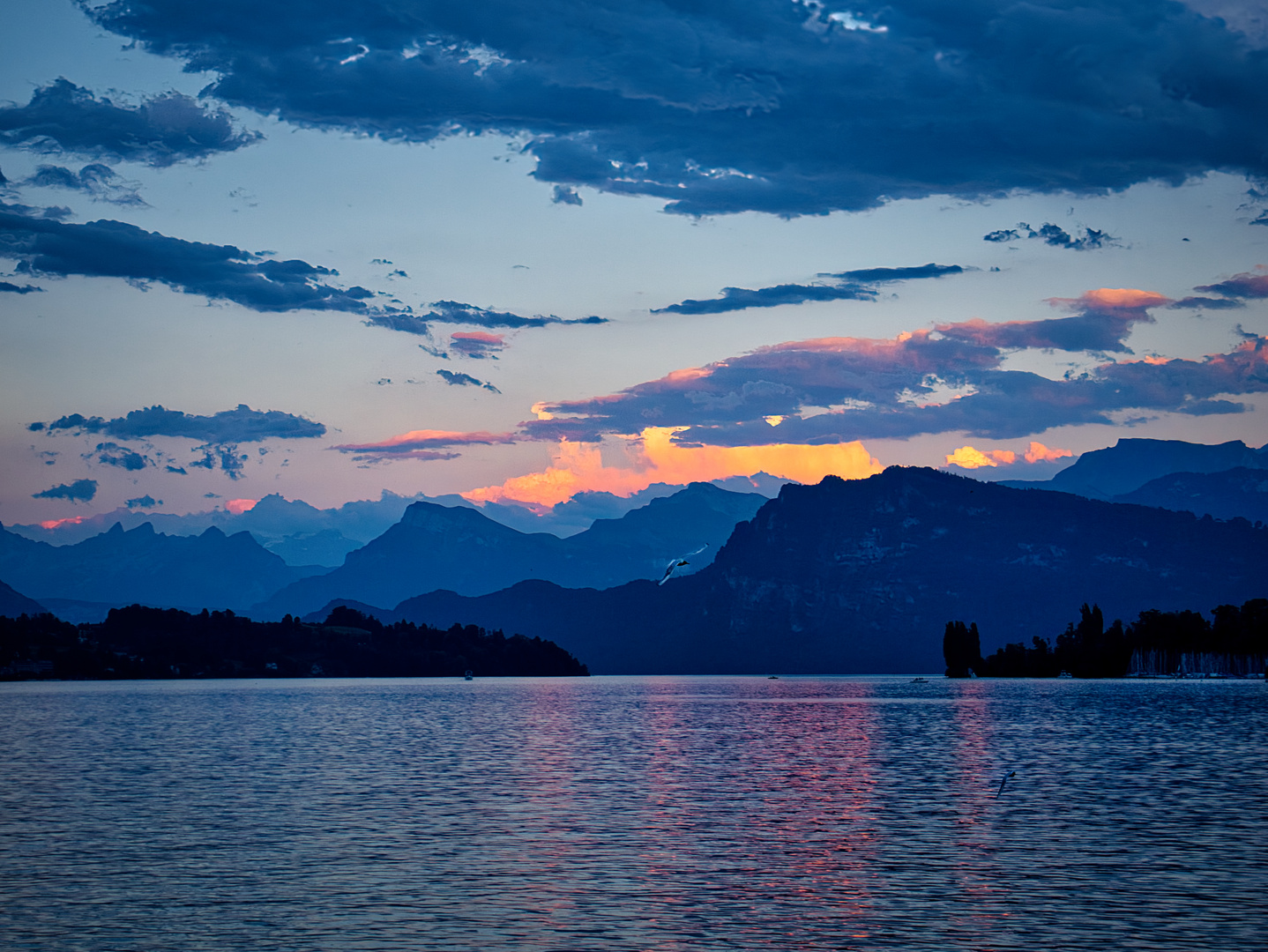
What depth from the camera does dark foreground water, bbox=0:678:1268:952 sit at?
42.3 m

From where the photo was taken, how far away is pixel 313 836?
210ft

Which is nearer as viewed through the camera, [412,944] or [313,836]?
[412,944]

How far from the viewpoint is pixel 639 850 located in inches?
2322

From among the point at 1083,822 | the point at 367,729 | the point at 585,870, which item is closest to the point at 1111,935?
the point at 585,870

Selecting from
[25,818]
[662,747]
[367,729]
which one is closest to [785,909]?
[25,818]

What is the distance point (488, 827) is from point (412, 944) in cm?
2651

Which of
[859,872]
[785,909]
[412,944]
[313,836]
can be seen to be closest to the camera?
[412,944]

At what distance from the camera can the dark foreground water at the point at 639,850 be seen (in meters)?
42.3

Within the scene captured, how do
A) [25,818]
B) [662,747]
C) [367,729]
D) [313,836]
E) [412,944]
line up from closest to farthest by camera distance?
[412,944]
[313,836]
[25,818]
[662,747]
[367,729]

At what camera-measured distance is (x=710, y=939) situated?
40875mm

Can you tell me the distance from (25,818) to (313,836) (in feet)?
64.4

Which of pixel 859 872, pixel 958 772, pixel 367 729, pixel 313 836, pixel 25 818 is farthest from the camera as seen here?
pixel 367 729

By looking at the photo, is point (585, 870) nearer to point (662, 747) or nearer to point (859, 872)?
point (859, 872)

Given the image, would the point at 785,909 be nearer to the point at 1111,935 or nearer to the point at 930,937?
the point at 930,937
